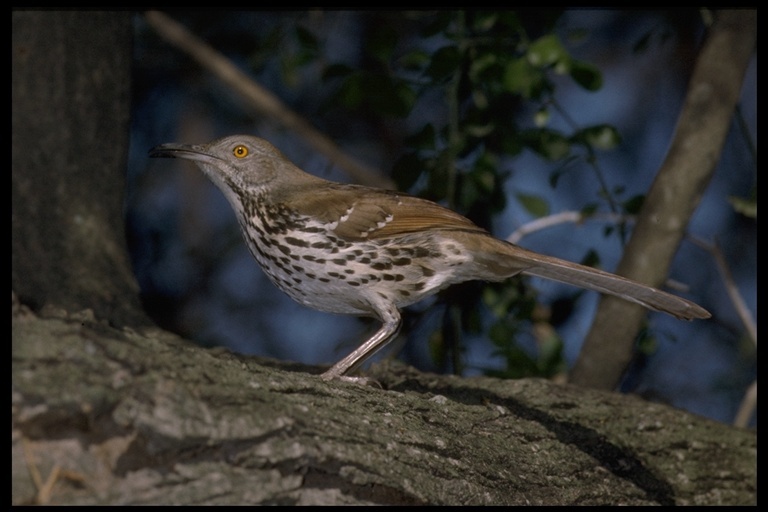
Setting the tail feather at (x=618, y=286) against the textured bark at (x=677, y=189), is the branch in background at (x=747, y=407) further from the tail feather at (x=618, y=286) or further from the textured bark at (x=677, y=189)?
the tail feather at (x=618, y=286)

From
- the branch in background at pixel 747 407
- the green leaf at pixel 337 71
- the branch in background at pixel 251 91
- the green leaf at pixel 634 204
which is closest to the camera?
the green leaf at pixel 337 71

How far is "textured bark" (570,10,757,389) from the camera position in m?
4.51

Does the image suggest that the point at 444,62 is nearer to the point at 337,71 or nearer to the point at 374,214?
the point at 337,71

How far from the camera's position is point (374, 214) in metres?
3.89

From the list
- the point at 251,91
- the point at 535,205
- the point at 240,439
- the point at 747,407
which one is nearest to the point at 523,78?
the point at 535,205

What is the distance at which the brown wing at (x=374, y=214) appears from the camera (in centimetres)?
381

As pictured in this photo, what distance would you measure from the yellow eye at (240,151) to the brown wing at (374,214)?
0.52 meters

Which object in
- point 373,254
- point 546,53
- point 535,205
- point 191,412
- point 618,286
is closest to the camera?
point 191,412

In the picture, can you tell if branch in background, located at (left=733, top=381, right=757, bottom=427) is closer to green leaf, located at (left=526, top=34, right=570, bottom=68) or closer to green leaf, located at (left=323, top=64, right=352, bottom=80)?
green leaf, located at (left=526, top=34, right=570, bottom=68)

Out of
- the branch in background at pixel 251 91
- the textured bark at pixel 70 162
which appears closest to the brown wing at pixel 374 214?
the textured bark at pixel 70 162

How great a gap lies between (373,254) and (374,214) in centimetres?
20

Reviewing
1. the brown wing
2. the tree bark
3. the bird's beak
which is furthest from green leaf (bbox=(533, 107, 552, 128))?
the bird's beak

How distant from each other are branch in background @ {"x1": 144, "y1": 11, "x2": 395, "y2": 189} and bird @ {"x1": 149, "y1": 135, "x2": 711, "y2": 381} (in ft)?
5.68

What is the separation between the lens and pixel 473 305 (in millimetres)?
5070
